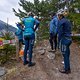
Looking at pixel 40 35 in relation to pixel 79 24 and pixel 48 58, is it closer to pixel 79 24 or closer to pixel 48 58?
pixel 79 24

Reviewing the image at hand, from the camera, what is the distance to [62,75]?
1093cm

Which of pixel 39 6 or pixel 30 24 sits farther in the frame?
pixel 39 6

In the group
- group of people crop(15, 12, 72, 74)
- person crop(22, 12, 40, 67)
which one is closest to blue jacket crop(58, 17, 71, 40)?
group of people crop(15, 12, 72, 74)

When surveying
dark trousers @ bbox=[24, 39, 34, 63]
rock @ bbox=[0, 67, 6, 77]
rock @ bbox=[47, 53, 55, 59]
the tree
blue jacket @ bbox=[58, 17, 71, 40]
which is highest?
the tree

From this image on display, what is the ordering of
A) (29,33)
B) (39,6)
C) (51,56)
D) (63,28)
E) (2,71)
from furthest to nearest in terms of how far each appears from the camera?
(39,6)
(51,56)
(2,71)
(29,33)
(63,28)

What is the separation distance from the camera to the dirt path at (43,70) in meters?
10.9

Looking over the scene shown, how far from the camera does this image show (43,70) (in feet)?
37.8

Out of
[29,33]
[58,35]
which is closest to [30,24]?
[29,33]

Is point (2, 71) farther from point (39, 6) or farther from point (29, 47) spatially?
point (39, 6)

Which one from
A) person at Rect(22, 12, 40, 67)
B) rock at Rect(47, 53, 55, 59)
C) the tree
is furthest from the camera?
the tree

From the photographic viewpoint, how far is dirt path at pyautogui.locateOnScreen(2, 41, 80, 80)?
10.9 meters

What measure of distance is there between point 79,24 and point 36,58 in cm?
491

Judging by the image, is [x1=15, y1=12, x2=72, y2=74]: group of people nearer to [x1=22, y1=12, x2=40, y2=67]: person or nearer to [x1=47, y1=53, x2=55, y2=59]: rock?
[x1=22, y1=12, x2=40, y2=67]: person

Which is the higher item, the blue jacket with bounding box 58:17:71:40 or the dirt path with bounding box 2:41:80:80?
the blue jacket with bounding box 58:17:71:40
